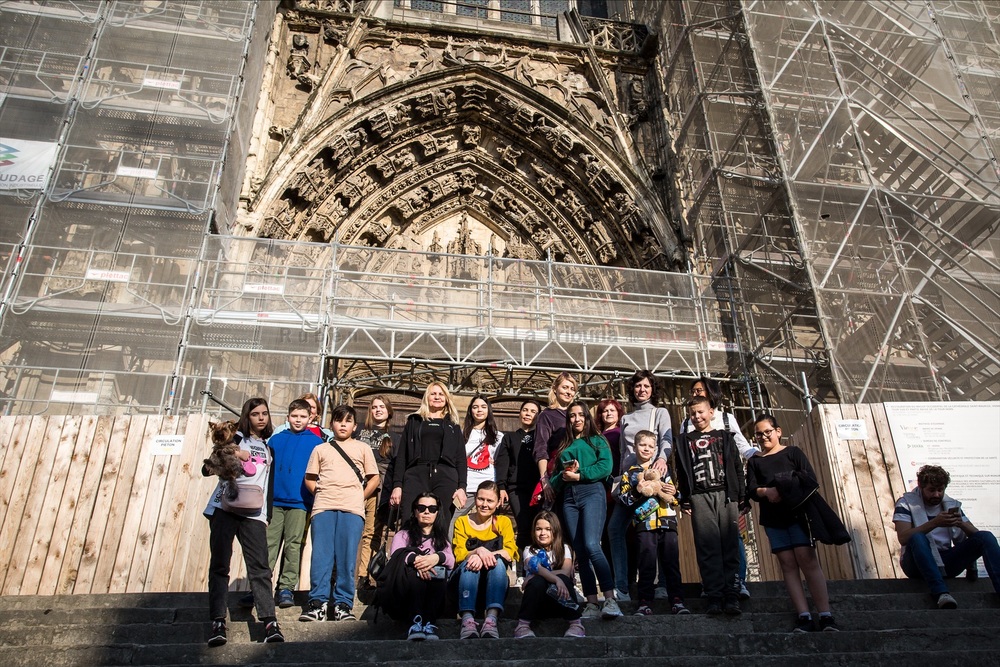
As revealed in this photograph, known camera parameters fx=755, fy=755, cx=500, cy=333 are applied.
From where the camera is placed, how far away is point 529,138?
11398 mm

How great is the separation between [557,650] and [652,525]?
93 centimetres

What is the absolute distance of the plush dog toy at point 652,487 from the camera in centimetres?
383

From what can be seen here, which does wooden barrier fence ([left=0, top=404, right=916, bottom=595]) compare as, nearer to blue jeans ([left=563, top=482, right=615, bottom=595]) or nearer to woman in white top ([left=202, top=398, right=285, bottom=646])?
woman in white top ([left=202, top=398, right=285, bottom=646])

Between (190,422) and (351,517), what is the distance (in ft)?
7.84

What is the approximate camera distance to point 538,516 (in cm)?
391

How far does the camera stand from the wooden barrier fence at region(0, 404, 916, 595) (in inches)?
198

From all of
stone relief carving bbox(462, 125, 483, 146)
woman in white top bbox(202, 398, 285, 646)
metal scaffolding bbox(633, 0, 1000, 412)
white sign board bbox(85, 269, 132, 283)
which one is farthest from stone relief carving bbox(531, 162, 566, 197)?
woman in white top bbox(202, 398, 285, 646)

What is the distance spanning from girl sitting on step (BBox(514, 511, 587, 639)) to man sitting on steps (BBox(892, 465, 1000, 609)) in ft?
6.41

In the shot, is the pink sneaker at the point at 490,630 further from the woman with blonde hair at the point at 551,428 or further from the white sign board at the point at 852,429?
the white sign board at the point at 852,429

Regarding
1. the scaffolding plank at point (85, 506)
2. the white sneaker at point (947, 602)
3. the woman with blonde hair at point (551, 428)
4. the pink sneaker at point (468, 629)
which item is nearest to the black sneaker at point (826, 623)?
the white sneaker at point (947, 602)

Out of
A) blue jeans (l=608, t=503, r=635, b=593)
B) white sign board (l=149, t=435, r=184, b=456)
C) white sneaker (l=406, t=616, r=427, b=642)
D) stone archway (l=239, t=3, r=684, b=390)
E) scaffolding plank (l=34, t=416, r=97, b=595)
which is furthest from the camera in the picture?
stone archway (l=239, t=3, r=684, b=390)

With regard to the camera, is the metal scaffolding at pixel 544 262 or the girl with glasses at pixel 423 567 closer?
the girl with glasses at pixel 423 567

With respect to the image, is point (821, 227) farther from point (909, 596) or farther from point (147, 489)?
point (147, 489)

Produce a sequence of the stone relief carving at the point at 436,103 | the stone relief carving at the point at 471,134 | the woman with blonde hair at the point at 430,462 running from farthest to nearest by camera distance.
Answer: the stone relief carving at the point at 471,134
the stone relief carving at the point at 436,103
the woman with blonde hair at the point at 430,462
